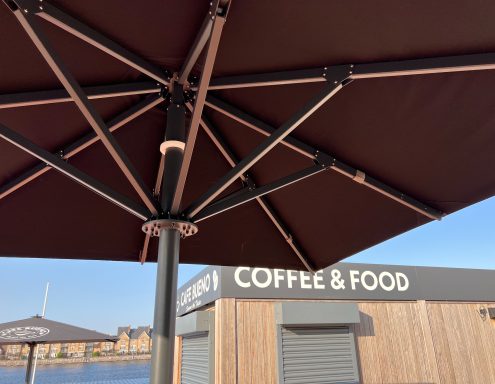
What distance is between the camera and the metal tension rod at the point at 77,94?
1.33 meters

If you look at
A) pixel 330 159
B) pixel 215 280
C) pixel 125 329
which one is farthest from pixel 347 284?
pixel 125 329

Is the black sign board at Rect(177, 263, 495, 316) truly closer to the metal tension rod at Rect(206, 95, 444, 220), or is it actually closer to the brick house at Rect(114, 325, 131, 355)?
the metal tension rod at Rect(206, 95, 444, 220)

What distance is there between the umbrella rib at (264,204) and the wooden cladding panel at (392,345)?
24.4 feet

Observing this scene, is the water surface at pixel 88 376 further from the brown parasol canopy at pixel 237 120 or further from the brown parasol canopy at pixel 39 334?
the brown parasol canopy at pixel 237 120

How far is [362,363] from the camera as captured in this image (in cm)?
966

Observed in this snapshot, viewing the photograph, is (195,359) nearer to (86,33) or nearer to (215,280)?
(215,280)

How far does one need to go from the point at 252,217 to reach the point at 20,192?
5.62 feet

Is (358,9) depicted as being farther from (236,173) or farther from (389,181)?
(389,181)

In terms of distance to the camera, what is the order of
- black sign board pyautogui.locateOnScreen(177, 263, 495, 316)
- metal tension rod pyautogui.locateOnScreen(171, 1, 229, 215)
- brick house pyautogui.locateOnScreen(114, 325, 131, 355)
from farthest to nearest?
brick house pyautogui.locateOnScreen(114, 325, 131, 355), black sign board pyautogui.locateOnScreen(177, 263, 495, 316), metal tension rod pyautogui.locateOnScreen(171, 1, 229, 215)

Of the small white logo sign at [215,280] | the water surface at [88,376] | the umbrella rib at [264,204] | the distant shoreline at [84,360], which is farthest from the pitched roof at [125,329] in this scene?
the umbrella rib at [264,204]

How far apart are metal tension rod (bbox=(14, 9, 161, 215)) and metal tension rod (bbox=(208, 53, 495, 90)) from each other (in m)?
0.55

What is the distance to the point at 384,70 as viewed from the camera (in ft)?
5.44

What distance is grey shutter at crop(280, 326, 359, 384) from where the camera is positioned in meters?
8.93

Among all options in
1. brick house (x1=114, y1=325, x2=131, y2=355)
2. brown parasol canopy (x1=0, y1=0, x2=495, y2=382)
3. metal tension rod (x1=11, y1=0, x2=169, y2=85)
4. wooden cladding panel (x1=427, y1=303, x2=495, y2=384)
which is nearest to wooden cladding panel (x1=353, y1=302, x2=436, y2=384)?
wooden cladding panel (x1=427, y1=303, x2=495, y2=384)
